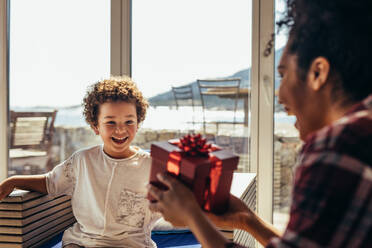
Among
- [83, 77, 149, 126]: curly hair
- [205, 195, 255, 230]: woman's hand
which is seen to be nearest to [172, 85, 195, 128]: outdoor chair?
[83, 77, 149, 126]: curly hair

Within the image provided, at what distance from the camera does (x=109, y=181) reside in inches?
70.1

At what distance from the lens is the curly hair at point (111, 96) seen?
6.07 ft

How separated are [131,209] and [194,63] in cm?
132

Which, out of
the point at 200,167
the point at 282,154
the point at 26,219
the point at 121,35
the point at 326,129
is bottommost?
the point at 26,219

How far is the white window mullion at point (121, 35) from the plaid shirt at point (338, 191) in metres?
2.38

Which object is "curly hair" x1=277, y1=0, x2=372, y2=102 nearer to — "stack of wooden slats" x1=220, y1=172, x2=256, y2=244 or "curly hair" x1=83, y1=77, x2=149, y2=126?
"stack of wooden slats" x1=220, y1=172, x2=256, y2=244

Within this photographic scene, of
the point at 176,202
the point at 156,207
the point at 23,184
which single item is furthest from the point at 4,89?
the point at 176,202

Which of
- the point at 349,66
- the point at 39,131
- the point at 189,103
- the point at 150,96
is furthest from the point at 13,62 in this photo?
the point at 349,66

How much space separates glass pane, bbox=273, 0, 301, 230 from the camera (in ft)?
8.71

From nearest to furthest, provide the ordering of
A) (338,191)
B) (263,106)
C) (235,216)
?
(338,191) → (235,216) → (263,106)

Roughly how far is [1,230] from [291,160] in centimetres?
179

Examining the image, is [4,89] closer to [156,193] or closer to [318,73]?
[156,193]

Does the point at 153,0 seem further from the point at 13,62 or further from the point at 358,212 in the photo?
the point at 358,212

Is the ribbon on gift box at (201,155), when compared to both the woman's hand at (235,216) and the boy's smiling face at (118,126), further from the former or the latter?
the boy's smiling face at (118,126)
